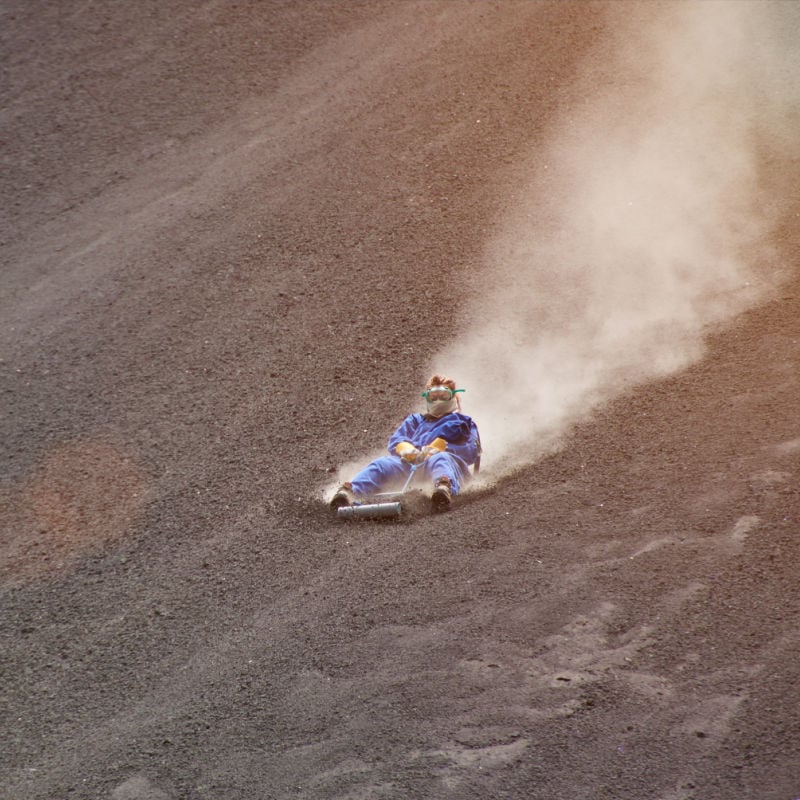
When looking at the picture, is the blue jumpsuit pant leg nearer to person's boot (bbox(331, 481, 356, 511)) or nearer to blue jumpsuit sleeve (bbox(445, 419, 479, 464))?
blue jumpsuit sleeve (bbox(445, 419, 479, 464))

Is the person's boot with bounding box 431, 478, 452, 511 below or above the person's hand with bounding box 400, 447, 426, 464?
below

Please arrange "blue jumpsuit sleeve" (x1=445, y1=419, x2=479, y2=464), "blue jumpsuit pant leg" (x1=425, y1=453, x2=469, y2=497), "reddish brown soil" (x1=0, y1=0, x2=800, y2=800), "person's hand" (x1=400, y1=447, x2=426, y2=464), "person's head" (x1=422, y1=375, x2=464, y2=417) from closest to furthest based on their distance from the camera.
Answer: "reddish brown soil" (x1=0, y1=0, x2=800, y2=800), "blue jumpsuit pant leg" (x1=425, y1=453, x2=469, y2=497), "person's hand" (x1=400, y1=447, x2=426, y2=464), "blue jumpsuit sleeve" (x1=445, y1=419, x2=479, y2=464), "person's head" (x1=422, y1=375, x2=464, y2=417)

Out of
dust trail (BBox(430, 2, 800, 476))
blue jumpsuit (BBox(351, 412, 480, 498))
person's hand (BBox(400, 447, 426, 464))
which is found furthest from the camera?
dust trail (BBox(430, 2, 800, 476))

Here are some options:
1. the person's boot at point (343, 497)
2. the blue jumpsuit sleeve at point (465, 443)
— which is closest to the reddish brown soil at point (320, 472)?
the person's boot at point (343, 497)

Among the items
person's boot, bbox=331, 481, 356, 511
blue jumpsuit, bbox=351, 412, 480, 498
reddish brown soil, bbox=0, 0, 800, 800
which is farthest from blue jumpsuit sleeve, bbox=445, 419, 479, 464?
person's boot, bbox=331, 481, 356, 511

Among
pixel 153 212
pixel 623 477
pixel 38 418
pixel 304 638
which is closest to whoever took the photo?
pixel 304 638

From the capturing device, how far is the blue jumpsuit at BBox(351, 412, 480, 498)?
10.0 metres

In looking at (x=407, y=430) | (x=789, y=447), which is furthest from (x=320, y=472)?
(x=789, y=447)

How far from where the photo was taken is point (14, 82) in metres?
18.6

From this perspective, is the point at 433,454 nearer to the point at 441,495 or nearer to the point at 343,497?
the point at 441,495

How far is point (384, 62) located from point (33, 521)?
11.6 meters

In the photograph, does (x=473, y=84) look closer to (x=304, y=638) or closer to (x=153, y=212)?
(x=153, y=212)

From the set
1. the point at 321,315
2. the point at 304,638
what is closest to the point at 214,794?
the point at 304,638

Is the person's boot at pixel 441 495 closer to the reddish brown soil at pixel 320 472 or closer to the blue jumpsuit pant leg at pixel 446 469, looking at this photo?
the blue jumpsuit pant leg at pixel 446 469
